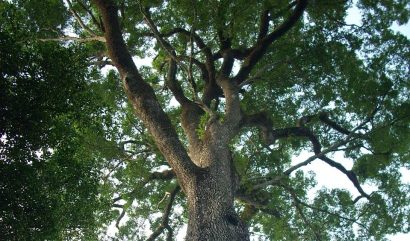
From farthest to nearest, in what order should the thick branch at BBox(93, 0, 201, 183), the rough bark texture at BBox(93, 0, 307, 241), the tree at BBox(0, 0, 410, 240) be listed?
the tree at BBox(0, 0, 410, 240) → the thick branch at BBox(93, 0, 201, 183) → the rough bark texture at BBox(93, 0, 307, 241)

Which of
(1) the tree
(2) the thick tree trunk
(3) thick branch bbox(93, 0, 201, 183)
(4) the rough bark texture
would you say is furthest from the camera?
(1) the tree

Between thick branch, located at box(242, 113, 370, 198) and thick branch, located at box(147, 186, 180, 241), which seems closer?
thick branch, located at box(242, 113, 370, 198)

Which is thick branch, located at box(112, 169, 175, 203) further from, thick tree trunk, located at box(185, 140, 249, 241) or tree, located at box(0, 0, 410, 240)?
thick tree trunk, located at box(185, 140, 249, 241)

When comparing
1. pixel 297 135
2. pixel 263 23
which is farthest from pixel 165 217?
pixel 263 23

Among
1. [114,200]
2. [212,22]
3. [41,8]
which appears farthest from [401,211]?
[41,8]

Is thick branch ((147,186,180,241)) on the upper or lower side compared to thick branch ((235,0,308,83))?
lower

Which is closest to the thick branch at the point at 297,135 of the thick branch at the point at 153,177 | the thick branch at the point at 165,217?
the thick branch at the point at 153,177

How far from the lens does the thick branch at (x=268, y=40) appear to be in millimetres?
8656

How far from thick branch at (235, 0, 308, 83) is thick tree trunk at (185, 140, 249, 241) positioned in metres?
3.26

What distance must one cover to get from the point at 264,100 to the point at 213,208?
5.47 m

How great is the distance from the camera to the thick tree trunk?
5.71 m

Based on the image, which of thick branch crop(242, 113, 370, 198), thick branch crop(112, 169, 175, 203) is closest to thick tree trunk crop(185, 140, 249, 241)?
thick branch crop(242, 113, 370, 198)

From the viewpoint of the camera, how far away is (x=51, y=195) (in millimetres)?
5363

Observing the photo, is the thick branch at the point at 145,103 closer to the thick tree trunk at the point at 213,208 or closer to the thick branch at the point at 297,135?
the thick tree trunk at the point at 213,208
